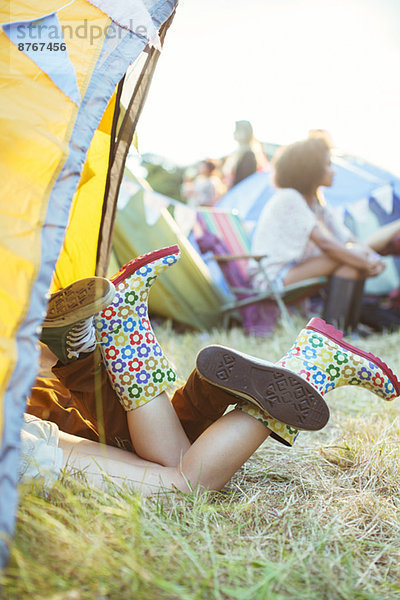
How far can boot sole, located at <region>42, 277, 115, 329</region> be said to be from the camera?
3.27ft

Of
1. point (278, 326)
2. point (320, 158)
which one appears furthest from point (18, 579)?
point (320, 158)

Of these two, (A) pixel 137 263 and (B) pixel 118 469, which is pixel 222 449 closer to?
(B) pixel 118 469

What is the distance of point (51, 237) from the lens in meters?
0.83

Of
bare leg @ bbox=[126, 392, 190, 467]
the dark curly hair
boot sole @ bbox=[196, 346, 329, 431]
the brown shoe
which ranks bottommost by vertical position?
bare leg @ bbox=[126, 392, 190, 467]

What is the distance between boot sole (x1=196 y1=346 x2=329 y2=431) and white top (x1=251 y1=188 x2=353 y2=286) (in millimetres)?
2064

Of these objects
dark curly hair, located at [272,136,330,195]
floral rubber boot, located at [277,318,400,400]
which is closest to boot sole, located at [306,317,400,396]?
floral rubber boot, located at [277,318,400,400]

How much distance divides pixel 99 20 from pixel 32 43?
0.59 ft

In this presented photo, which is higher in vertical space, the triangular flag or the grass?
the triangular flag

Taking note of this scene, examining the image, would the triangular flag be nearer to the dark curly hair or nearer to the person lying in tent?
the person lying in tent

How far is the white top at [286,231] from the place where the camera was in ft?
9.80

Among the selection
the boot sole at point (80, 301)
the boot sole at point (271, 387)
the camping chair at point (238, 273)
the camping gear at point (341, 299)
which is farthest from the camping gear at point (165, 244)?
the boot sole at point (271, 387)

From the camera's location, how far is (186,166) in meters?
10.0

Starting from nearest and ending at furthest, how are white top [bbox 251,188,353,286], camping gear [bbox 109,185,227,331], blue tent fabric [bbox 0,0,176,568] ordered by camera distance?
blue tent fabric [bbox 0,0,176,568] → camping gear [bbox 109,185,227,331] → white top [bbox 251,188,353,286]

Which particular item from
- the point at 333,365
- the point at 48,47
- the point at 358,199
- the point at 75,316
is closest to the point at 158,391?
the point at 75,316
